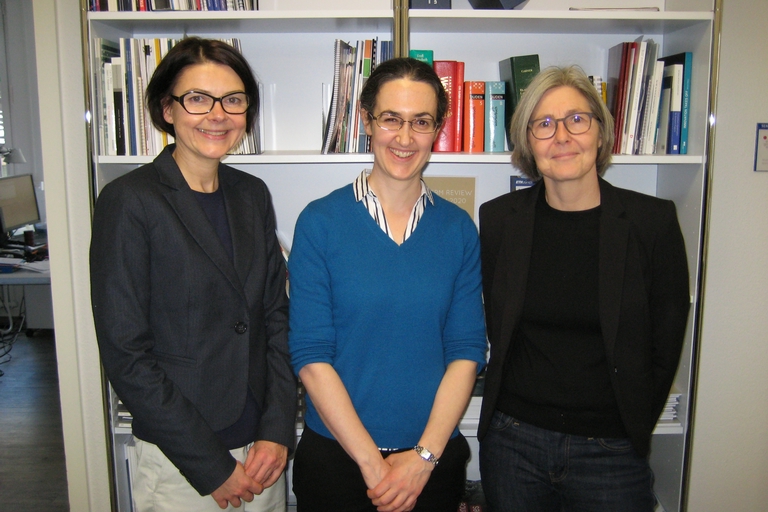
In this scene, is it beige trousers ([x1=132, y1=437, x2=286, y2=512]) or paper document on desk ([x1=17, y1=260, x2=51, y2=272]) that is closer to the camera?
beige trousers ([x1=132, y1=437, x2=286, y2=512])

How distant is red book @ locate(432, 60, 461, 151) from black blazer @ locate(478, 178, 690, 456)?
0.63 meters

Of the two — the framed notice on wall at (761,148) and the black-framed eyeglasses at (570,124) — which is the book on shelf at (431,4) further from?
the framed notice on wall at (761,148)

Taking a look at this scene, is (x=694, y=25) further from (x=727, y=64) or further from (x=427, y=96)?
(x=427, y=96)

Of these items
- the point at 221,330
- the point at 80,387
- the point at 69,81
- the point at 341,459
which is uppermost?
the point at 69,81

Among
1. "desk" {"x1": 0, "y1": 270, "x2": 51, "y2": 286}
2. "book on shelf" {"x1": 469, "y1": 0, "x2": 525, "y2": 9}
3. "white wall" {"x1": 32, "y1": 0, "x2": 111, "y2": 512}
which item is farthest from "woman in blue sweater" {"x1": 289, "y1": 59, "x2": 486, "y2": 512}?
"desk" {"x1": 0, "y1": 270, "x2": 51, "y2": 286}

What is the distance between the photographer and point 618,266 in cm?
140

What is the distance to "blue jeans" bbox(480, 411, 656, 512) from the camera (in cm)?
141

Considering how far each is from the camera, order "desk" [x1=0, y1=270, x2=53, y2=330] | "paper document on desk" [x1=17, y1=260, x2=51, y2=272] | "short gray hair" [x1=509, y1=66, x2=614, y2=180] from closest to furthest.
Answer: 1. "short gray hair" [x1=509, y1=66, x2=614, y2=180]
2. "paper document on desk" [x1=17, y1=260, x2=51, y2=272]
3. "desk" [x1=0, y1=270, x2=53, y2=330]

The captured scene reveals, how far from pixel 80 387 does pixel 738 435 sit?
8.42 feet

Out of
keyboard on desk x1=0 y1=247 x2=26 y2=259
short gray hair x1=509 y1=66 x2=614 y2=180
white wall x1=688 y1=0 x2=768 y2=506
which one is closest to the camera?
short gray hair x1=509 y1=66 x2=614 y2=180

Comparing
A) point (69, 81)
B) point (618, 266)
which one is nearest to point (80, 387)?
point (69, 81)

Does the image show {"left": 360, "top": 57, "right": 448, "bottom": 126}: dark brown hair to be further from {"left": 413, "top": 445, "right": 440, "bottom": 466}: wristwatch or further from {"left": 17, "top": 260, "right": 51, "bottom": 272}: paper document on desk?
{"left": 17, "top": 260, "right": 51, "bottom": 272}: paper document on desk

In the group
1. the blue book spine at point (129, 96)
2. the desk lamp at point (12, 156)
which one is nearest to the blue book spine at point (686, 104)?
the blue book spine at point (129, 96)

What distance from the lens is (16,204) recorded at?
189 inches
